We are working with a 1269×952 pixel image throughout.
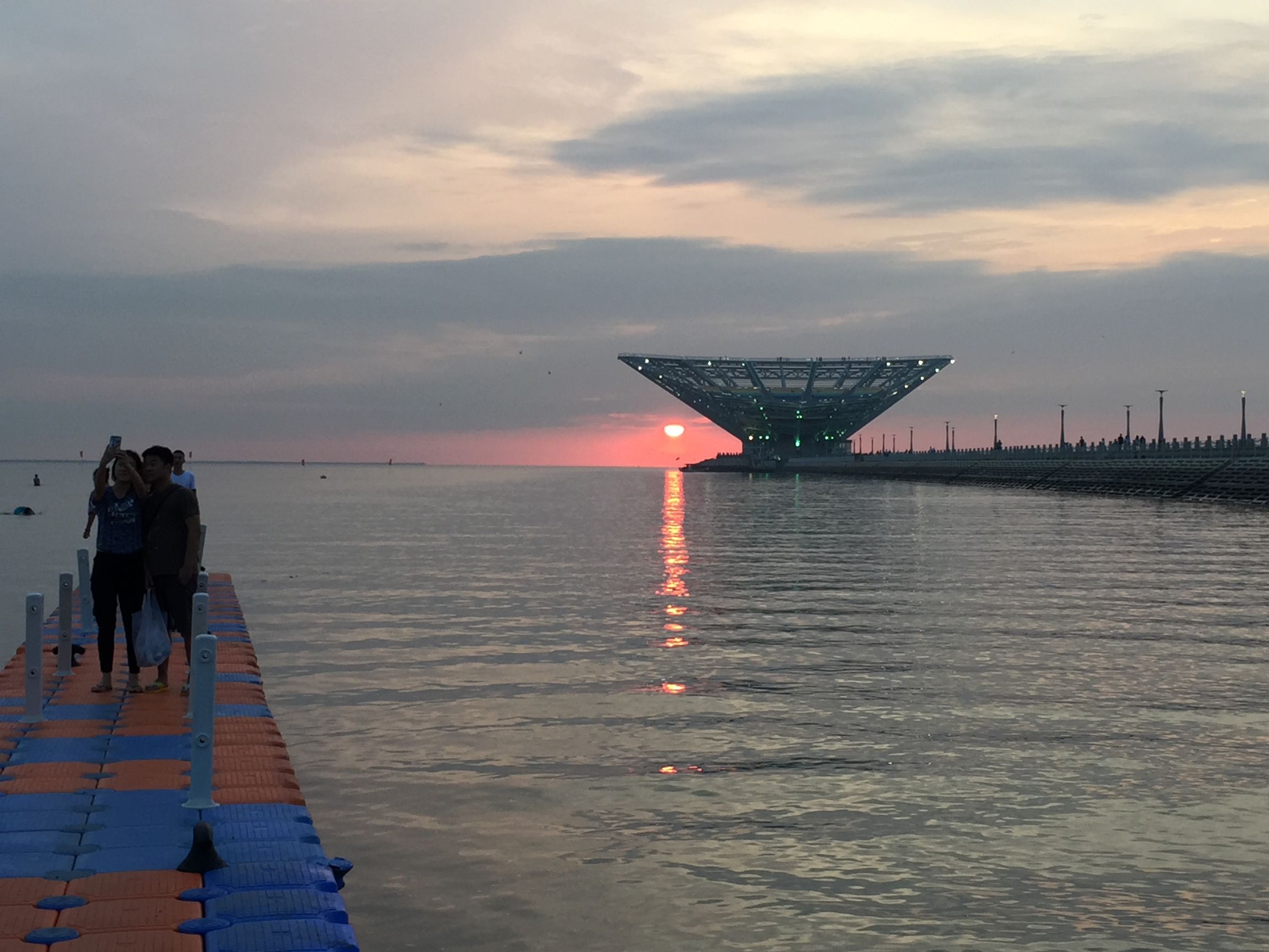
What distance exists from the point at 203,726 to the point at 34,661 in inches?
128

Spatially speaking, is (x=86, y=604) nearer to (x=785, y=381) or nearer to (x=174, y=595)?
(x=174, y=595)

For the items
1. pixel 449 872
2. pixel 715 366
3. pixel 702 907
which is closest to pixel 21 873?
pixel 449 872

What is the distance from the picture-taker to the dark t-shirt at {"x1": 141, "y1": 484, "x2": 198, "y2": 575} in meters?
10.9

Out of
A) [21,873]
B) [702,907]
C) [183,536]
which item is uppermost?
[183,536]

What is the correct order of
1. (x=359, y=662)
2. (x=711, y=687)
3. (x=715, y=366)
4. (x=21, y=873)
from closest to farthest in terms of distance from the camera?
(x=21, y=873) → (x=711, y=687) → (x=359, y=662) → (x=715, y=366)

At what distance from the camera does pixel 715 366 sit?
584 feet

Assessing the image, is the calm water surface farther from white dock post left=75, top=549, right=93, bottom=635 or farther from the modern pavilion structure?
the modern pavilion structure

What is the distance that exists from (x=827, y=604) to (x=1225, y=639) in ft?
22.4

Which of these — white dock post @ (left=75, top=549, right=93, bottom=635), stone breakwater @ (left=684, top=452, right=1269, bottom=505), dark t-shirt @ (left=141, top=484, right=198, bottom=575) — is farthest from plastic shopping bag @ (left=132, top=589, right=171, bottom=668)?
stone breakwater @ (left=684, top=452, right=1269, bottom=505)

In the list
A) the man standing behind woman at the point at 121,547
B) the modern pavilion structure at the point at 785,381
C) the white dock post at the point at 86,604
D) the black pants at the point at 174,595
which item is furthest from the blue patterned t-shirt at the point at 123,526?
the modern pavilion structure at the point at 785,381

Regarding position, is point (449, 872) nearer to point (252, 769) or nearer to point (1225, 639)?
point (252, 769)

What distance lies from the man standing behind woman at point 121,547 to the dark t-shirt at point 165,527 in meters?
0.09

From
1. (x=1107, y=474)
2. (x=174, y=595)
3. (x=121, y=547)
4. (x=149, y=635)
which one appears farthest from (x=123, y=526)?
(x=1107, y=474)

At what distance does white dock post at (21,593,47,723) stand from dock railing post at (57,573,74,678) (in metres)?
1.80
